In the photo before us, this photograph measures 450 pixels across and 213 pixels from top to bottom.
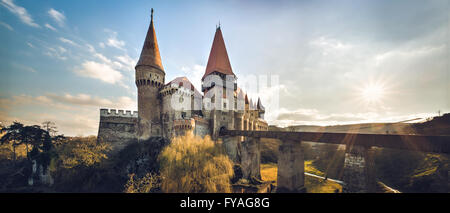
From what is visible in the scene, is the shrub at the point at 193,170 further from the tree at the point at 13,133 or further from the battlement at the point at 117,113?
the tree at the point at 13,133

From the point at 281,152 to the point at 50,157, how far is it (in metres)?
25.3

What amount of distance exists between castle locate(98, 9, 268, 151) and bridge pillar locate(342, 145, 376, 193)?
13.7m

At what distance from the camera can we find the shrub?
993cm

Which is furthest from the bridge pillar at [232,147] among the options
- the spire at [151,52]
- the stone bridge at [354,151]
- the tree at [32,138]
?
the tree at [32,138]

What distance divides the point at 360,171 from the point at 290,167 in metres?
4.36

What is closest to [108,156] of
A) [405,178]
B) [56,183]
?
[56,183]

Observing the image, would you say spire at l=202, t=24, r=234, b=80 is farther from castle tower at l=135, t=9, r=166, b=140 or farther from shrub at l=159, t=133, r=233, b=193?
shrub at l=159, t=133, r=233, b=193

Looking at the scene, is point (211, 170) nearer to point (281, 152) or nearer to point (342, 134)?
point (281, 152)

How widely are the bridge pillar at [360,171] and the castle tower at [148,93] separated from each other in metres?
19.4

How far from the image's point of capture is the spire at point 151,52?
18.8 metres

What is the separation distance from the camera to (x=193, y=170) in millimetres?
10562

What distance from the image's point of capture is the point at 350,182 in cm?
794

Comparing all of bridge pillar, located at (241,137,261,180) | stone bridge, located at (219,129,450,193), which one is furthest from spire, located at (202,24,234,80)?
stone bridge, located at (219,129,450,193)
